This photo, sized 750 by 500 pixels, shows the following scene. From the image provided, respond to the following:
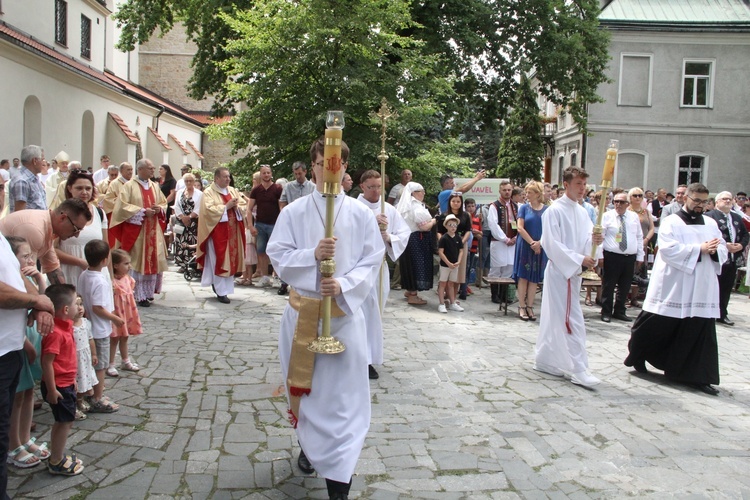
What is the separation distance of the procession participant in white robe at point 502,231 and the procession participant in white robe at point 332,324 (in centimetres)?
788

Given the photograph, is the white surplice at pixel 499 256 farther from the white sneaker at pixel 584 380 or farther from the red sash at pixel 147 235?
the red sash at pixel 147 235

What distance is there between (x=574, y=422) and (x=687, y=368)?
6.37 ft

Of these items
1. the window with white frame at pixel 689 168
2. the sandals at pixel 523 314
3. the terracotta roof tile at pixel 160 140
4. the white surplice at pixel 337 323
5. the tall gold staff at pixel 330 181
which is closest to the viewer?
the tall gold staff at pixel 330 181

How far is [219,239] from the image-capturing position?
10.3 m

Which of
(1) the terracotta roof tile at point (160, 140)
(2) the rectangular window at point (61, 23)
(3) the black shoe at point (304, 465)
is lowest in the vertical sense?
(3) the black shoe at point (304, 465)

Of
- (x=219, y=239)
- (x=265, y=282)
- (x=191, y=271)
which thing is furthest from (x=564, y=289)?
(x=191, y=271)

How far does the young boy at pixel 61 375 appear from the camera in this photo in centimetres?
409

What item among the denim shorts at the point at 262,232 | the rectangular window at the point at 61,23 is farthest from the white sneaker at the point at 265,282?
the rectangular window at the point at 61,23

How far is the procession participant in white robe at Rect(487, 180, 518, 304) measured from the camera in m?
12.0

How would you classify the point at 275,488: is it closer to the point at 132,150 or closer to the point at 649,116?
the point at 132,150

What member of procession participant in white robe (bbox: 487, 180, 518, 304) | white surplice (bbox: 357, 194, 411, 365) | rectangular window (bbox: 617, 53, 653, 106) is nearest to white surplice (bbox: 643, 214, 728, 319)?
white surplice (bbox: 357, 194, 411, 365)

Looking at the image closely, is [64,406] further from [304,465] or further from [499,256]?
[499,256]

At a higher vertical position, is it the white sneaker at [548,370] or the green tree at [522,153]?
the green tree at [522,153]

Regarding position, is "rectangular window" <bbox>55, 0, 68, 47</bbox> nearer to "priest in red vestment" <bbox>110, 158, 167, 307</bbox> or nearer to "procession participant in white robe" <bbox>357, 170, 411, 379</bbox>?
"priest in red vestment" <bbox>110, 158, 167, 307</bbox>
